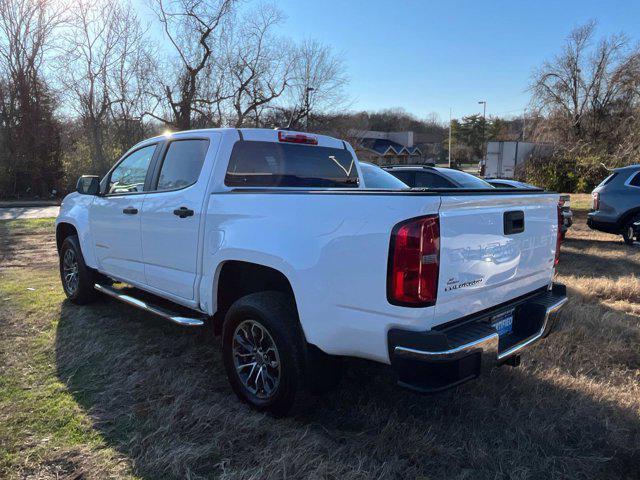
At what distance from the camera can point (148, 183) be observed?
4.43m

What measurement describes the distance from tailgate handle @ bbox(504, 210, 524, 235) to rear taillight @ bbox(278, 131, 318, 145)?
2045 millimetres

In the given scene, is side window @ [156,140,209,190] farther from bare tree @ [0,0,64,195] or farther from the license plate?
bare tree @ [0,0,64,195]

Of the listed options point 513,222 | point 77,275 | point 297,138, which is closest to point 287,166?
point 297,138

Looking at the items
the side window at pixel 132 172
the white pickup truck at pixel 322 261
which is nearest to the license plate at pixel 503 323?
the white pickup truck at pixel 322 261

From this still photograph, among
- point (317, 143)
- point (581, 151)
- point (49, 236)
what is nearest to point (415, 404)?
point (317, 143)

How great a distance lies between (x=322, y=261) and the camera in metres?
2.69

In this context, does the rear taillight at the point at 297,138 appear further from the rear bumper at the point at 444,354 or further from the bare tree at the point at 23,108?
the bare tree at the point at 23,108

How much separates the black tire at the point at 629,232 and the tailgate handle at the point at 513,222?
29.3 ft

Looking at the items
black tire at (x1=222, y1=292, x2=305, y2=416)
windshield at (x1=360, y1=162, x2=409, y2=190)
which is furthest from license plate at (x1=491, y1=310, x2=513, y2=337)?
windshield at (x1=360, y1=162, x2=409, y2=190)

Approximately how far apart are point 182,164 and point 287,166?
2.92 ft

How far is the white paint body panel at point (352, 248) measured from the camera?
8.13ft

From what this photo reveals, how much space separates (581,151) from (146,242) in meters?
25.6

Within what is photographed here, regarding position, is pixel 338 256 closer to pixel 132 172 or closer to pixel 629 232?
pixel 132 172

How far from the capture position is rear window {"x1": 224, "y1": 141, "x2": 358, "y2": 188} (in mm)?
3871
